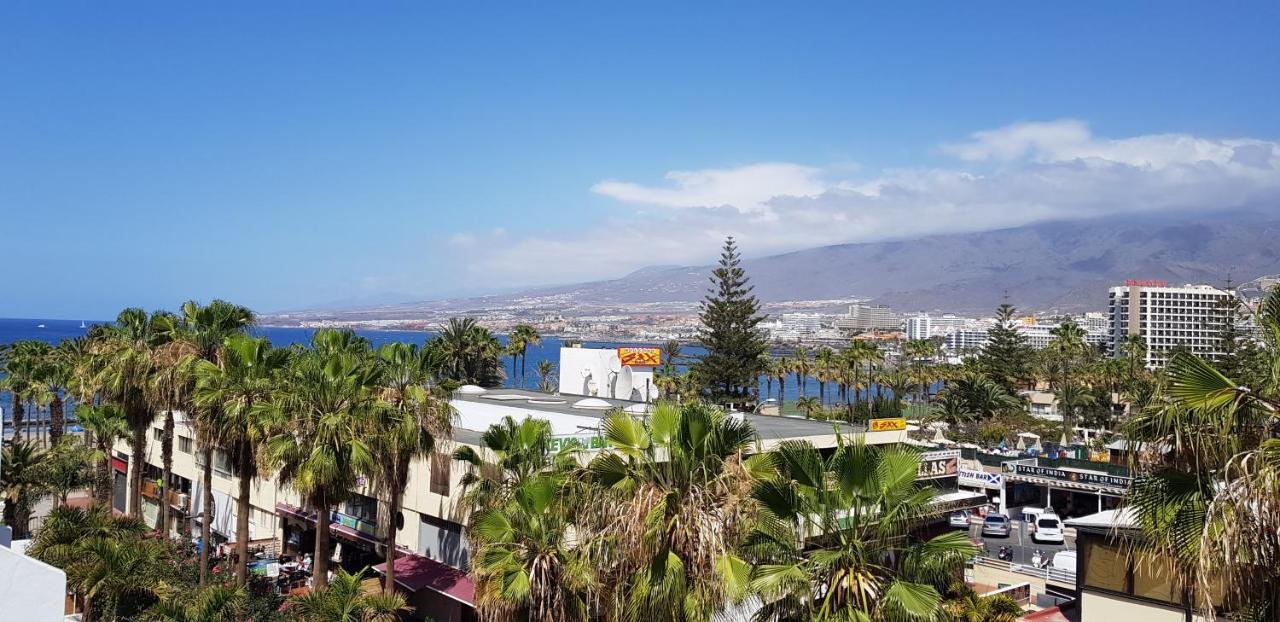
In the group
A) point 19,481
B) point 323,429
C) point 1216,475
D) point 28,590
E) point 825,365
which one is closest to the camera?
point 1216,475

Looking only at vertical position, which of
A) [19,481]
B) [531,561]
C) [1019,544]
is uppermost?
[531,561]

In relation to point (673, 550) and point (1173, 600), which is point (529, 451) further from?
point (1173, 600)

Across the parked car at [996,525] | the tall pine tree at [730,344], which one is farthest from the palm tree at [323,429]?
the tall pine tree at [730,344]

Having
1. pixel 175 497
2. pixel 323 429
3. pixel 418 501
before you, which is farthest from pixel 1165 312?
pixel 323 429

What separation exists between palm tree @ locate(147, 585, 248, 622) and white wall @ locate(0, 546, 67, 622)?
19.4 feet

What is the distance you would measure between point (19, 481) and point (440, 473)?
10.6m

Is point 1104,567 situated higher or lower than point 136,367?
lower

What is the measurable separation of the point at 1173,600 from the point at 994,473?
28.3m

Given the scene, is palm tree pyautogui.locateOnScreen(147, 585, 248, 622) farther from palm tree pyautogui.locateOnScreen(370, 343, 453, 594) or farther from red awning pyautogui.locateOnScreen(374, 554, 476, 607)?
red awning pyautogui.locateOnScreen(374, 554, 476, 607)

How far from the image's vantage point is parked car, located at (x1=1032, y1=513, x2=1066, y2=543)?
107ft

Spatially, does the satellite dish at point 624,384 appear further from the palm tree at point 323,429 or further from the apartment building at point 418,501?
the palm tree at point 323,429

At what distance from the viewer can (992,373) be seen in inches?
3137

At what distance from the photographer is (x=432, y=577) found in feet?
65.2

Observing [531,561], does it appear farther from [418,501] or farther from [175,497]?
[175,497]
